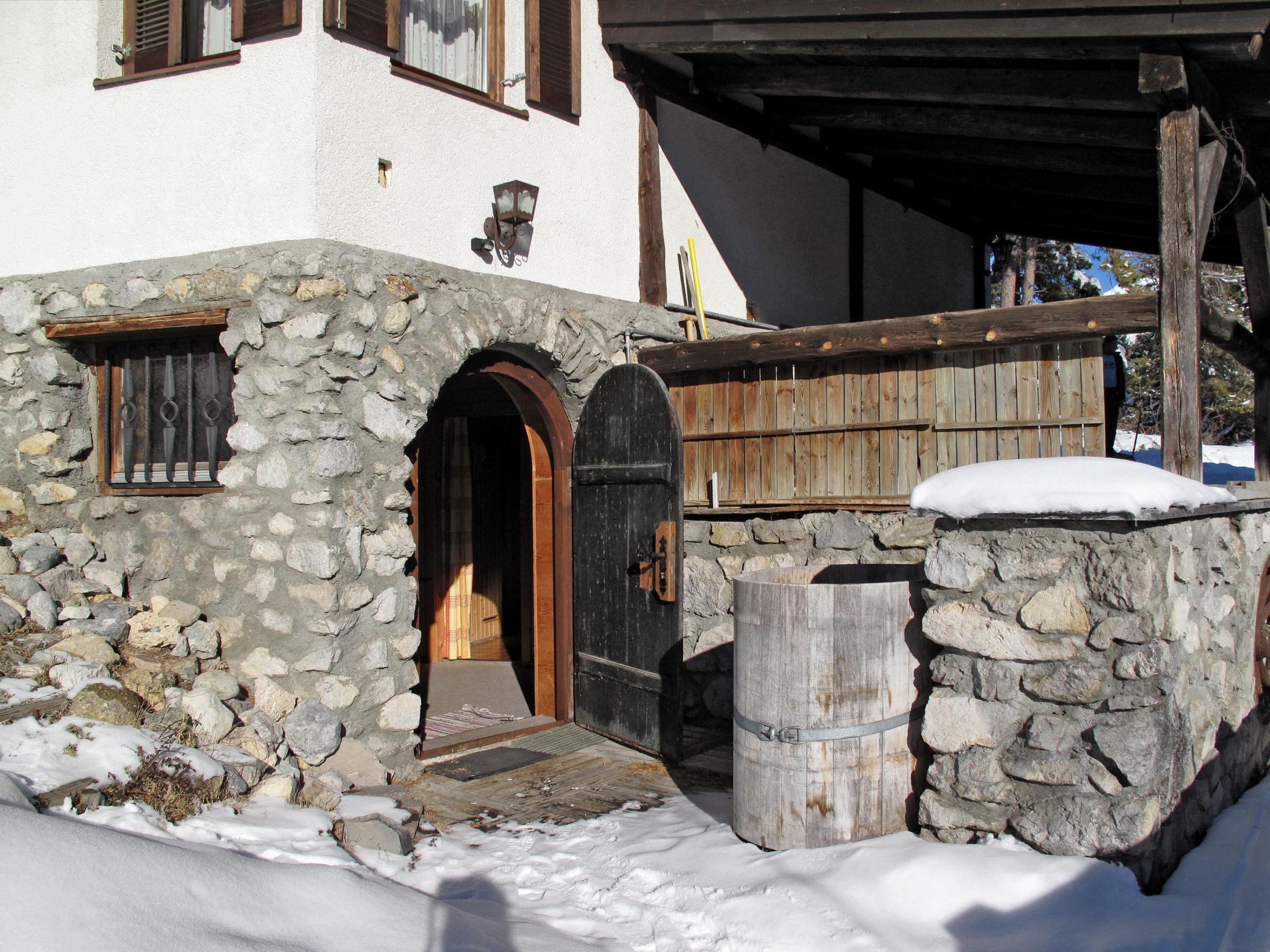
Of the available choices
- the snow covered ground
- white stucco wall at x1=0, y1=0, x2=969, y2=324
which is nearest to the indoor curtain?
white stucco wall at x1=0, y1=0, x2=969, y2=324

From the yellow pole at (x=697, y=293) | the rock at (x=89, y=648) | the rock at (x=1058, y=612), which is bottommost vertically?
the rock at (x=89, y=648)

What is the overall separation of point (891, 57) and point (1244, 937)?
5.15 meters

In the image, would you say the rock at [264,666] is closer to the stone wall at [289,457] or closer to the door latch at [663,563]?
the stone wall at [289,457]

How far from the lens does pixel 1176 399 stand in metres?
5.05

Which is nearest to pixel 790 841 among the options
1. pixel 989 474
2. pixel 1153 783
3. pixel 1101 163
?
pixel 1153 783

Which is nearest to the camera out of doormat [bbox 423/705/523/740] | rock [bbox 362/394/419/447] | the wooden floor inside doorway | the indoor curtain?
the wooden floor inside doorway

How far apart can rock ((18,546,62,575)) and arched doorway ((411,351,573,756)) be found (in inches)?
74.0

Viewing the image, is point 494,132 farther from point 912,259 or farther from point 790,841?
point 912,259

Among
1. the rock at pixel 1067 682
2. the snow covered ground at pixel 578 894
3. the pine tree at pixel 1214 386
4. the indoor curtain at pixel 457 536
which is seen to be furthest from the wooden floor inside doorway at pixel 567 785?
the pine tree at pixel 1214 386

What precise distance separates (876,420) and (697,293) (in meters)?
1.93

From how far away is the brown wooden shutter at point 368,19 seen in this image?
5113 mm

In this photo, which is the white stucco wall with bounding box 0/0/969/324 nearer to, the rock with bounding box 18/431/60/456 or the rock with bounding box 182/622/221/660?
the rock with bounding box 18/431/60/456

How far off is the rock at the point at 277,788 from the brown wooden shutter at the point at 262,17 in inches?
140

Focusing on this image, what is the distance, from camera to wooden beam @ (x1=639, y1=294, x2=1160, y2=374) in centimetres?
516
